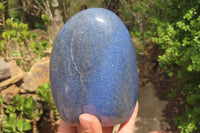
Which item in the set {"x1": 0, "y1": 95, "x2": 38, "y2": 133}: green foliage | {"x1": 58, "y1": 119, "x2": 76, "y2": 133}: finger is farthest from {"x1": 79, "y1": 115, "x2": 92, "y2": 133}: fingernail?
{"x1": 0, "y1": 95, "x2": 38, "y2": 133}: green foliage

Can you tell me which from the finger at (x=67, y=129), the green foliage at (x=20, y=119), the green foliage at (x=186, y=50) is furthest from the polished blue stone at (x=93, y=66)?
the green foliage at (x=20, y=119)

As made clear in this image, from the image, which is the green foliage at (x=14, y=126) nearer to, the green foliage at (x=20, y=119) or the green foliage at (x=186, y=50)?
the green foliage at (x=20, y=119)

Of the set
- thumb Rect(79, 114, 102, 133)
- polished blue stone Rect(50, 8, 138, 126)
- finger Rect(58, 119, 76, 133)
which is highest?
polished blue stone Rect(50, 8, 138, 126)

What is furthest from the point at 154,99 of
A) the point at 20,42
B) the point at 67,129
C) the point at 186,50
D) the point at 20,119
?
the point at 67,129

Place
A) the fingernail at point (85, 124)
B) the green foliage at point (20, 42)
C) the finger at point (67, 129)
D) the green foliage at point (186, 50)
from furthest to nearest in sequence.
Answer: the green foliage at point (20, 42), the green foliage at point (186, 50), the finger at point (67, 129), the fingernail at point (85, 124)

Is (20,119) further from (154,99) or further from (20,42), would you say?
(154,99)

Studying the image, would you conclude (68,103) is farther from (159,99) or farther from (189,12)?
(159,99)

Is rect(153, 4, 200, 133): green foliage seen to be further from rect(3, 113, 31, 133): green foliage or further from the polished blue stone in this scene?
rect(3, 113, 31, 133): green foliage
